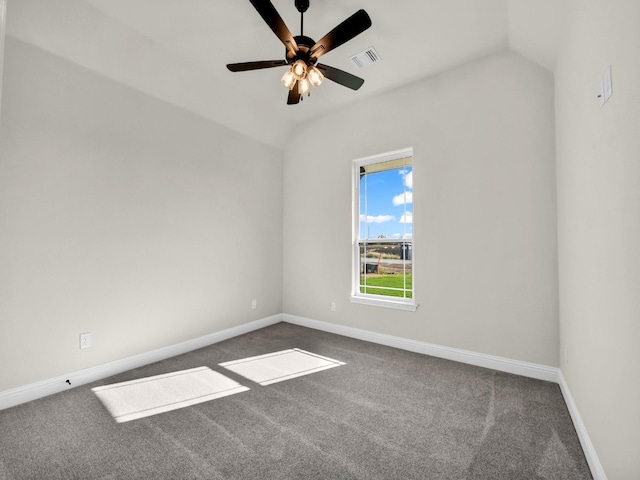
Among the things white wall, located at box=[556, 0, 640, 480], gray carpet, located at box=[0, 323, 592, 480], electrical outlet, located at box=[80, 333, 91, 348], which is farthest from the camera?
electrical outlet, located at box=[80, 333, 91, 348]

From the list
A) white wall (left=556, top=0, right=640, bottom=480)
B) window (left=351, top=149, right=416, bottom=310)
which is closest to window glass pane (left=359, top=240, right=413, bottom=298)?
window (left=351, top=149, right=416, bottom=310)

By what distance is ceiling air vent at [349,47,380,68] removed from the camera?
274 cm

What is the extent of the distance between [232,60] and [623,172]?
3.18 meters

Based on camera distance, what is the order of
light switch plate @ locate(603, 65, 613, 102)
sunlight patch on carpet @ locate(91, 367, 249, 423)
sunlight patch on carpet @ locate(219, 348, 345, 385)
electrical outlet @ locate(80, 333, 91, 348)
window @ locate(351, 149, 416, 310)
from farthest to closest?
1. window @ locate(351, 149, 416, 310)
2. sunlight patch on carpet @ locate(219, 348, 345, 385)
3. electrical outlet @ locate(80, 333, 91, 348)
4. sunlight patch on carpet @ locate(91, 367, 249, 423)
5. light switch plate @ locate(603, 65, 613, 102)

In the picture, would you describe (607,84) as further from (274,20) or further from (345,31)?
(274,20)

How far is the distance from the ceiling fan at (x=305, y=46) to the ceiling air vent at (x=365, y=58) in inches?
23.4

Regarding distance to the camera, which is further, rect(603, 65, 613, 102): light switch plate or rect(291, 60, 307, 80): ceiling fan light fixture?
rect(291, 60, 307, 80): ceiling fan light fixture

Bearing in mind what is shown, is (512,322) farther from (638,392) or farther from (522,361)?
(638,392)

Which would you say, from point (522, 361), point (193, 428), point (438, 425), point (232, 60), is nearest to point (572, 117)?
point (522, 361)

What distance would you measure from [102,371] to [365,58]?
390 centimetres

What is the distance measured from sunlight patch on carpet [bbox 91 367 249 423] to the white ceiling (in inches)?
110

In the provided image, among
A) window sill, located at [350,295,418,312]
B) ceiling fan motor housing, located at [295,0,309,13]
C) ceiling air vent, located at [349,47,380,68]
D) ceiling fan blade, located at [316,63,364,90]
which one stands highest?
ceiling air vent, located at [349,47,380,68]

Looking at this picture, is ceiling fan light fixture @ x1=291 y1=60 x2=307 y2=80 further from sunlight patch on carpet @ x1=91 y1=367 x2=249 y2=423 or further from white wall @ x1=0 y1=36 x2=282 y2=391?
sunlight patch on carpet @ x1=91 y1=367 x2=249 y2=423

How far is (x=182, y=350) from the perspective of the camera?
123 inches
